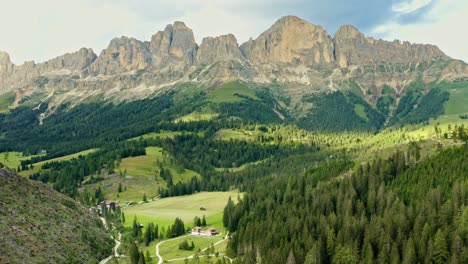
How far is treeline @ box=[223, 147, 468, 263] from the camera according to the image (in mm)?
121188

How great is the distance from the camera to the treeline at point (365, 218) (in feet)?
398

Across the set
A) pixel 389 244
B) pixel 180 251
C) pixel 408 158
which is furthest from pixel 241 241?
pixel 408 158

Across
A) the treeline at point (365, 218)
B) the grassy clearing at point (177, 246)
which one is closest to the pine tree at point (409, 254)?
the treeline at point (365, 218)

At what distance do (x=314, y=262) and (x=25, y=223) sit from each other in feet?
261

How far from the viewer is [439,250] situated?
11731 centimetres

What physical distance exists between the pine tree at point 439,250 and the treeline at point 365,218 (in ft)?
0.77

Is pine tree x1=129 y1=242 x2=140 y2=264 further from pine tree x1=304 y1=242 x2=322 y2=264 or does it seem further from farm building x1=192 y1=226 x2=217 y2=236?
pine tree x1=304 y1=242 x2=322 y2=264

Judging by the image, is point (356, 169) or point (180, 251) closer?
point (180, 251)

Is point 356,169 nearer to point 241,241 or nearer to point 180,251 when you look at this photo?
point 241,241

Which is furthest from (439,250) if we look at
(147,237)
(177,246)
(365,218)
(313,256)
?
(147,237)

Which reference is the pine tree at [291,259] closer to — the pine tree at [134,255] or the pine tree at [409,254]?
the pine tree at [409,254]

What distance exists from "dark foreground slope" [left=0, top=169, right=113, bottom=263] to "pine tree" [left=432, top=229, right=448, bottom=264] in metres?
89.8

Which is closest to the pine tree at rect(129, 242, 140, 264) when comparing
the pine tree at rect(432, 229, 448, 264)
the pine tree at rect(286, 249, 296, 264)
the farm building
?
the farm building

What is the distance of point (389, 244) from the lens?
126000 mm
